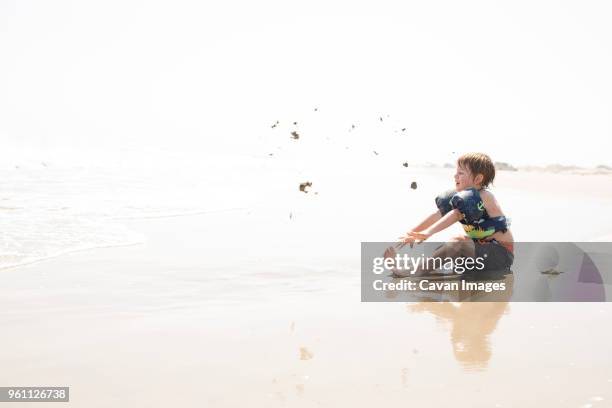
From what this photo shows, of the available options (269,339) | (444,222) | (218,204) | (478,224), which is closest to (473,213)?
(478,224)

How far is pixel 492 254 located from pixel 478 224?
25cm

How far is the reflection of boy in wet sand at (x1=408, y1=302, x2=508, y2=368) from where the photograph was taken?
10.9 ft

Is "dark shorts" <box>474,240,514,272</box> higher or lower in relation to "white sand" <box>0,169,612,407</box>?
higher

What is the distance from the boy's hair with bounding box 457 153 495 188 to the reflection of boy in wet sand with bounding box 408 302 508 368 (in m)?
0.99

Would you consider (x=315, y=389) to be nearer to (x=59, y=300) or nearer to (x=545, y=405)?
(x=545, y=405)

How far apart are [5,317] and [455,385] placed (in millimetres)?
2781

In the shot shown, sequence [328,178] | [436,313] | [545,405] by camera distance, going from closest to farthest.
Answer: [545,405] < [436,313] < [328,178]

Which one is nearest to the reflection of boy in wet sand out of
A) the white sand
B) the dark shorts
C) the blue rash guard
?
the white sand

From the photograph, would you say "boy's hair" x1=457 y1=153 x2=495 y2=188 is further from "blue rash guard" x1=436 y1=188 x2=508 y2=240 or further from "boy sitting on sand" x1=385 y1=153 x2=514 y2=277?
"blue rash guard" x1=436 y1=188 x2=508 y2=240

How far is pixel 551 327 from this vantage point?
3908 mm

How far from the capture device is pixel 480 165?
499cm

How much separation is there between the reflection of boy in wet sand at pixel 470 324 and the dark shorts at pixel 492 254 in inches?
19.8

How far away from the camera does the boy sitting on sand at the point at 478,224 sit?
4938 mm

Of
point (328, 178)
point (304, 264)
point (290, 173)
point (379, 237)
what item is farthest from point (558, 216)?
point (290, 173)
